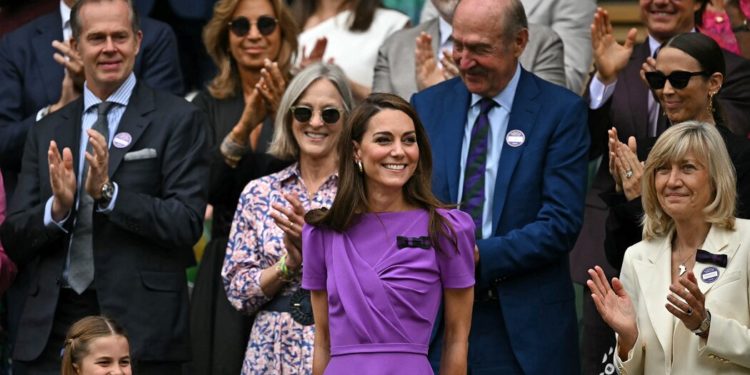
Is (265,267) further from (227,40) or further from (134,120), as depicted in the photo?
(227,40)

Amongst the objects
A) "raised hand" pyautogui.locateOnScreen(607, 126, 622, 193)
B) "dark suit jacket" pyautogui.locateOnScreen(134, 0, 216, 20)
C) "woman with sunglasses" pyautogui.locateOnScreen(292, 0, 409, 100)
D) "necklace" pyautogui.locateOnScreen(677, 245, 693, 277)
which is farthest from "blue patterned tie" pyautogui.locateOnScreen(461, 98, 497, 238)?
"dark suit jacket" pyautogui.locateOnScreen(134, 0, 216, 20)

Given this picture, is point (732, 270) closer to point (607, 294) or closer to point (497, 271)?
point (607, 294)

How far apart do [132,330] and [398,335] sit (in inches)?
80.5

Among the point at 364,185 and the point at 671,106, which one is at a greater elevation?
the point at 671,106

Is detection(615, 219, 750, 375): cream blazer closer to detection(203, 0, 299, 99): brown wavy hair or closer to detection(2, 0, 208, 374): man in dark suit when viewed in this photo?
detection(2, 0, 208, 374): man in dark suit

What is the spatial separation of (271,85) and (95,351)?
6.64 ft

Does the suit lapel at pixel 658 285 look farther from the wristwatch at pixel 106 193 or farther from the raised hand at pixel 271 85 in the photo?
the wristwatch at pixel 106 193

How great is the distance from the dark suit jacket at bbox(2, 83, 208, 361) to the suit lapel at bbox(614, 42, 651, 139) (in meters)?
2.17

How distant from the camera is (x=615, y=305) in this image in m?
7.07

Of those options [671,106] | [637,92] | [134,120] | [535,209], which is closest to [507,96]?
[535,209]

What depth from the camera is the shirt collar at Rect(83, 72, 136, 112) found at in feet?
27.9

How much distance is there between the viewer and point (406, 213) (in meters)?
6.73

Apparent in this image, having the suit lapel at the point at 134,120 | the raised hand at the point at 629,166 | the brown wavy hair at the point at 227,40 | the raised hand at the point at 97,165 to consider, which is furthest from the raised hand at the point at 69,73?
the raised hand at the point at 629,166

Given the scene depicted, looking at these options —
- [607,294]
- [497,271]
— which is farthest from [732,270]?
[497,271]
